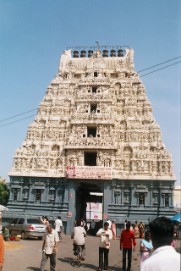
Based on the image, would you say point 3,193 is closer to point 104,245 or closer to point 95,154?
point 95,154

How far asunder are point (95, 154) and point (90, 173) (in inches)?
165

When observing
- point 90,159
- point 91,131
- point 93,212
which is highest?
point 91,131

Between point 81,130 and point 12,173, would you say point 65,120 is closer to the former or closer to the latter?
point 81,130

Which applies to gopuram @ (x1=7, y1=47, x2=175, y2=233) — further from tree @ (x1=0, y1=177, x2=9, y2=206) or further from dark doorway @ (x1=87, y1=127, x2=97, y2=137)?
tree @ (x1=0, y1=177, x2=9, y2=206)

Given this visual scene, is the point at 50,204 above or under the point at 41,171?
under

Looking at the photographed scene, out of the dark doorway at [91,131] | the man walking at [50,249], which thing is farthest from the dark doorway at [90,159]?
the man walking at [50,249]

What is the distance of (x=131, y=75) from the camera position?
36.3 metres

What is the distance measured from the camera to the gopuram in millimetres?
29875

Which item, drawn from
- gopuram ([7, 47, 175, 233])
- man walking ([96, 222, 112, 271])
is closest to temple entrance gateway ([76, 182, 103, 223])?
gopuram ([7, 47, 175, 233])

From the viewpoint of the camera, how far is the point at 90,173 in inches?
1164

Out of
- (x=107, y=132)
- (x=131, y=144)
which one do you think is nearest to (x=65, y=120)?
(x=107, y=132)

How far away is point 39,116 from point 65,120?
2.97m

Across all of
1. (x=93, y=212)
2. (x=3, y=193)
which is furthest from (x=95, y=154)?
(x=3, y=193)

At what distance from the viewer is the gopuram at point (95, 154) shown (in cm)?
2988
